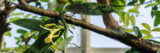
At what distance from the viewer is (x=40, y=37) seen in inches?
10.2

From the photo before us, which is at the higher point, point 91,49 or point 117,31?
point 117,31

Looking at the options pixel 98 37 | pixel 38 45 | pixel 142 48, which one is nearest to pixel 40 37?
pixel 38 45

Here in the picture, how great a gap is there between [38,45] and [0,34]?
0.35 m

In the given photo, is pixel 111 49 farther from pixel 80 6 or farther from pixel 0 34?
pixel 80 6

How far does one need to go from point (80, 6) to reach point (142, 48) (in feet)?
0.33

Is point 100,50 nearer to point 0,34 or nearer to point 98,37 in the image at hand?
point 98,37

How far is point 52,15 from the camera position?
0.85 ft

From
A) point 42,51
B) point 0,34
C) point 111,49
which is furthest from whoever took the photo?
point 111,49

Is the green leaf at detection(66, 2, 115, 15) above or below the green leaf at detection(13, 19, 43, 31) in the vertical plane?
above

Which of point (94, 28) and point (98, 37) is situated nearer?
point (94, 28)

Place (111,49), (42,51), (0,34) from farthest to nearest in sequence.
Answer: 1. (111,49)
2. (0,34)
3. (42,51)

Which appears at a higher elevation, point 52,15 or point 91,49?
point 52,15

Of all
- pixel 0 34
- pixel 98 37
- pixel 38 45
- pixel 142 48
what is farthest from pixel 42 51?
pixel 98 37

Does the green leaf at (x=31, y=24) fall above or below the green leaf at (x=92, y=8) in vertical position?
below
